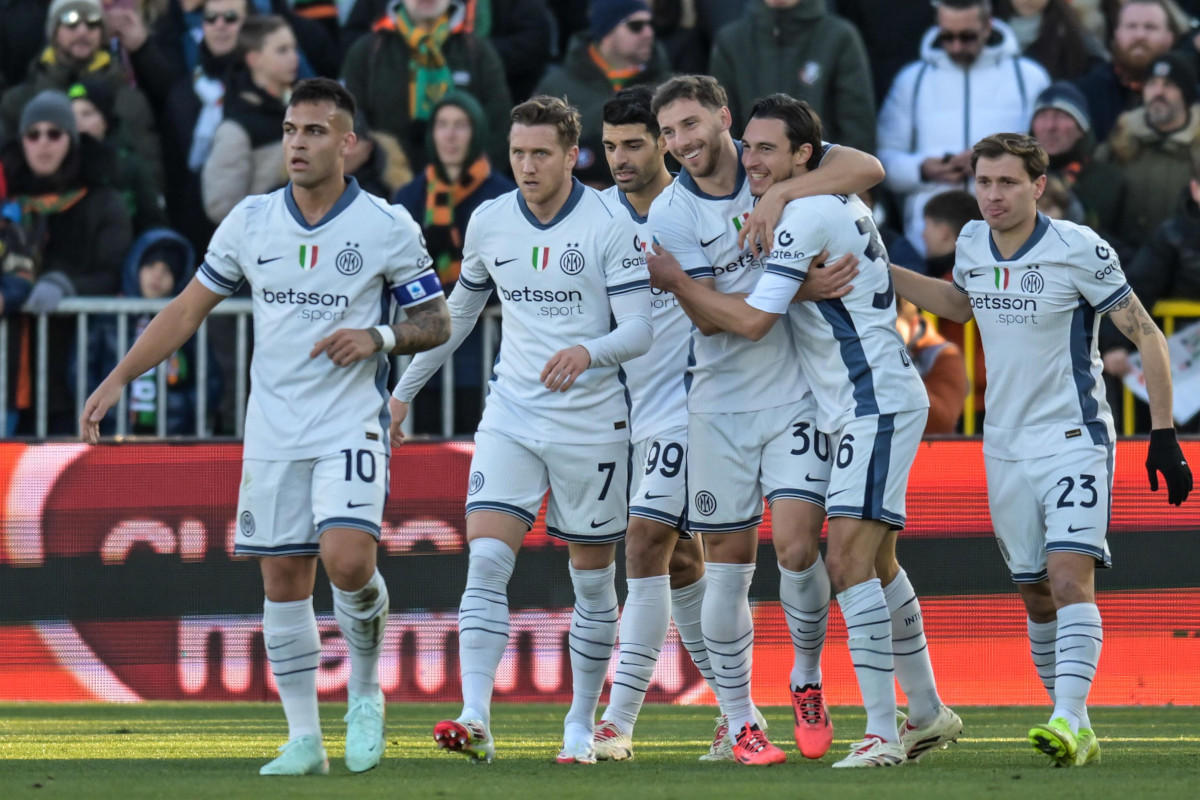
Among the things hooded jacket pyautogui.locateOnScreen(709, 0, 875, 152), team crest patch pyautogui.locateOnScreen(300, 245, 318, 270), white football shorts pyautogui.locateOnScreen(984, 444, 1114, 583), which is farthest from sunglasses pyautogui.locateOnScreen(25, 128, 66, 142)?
white football shorts pyautogui.locateOnScreen(984, 444, 1114, 583)

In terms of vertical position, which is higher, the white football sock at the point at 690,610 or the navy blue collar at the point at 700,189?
the navy blue collar at the point at 700,189

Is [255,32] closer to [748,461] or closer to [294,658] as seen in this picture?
[748,461]

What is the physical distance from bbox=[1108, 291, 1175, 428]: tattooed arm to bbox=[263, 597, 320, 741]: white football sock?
331 centimetres

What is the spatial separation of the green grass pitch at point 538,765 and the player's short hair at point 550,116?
245 cm

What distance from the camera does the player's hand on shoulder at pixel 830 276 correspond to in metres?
6.88

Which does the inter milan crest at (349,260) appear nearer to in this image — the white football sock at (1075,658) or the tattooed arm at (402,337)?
the tattooed arm at (402,337)

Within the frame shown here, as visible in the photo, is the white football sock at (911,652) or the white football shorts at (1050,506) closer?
the white football shorts at (1050,506)

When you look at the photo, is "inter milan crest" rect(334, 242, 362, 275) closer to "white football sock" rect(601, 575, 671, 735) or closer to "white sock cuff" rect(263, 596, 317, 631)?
"white sock cuff" rect(263, 596, 317, 631)

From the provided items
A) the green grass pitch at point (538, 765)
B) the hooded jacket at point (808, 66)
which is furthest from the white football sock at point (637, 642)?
the hooded jacket at point (808, 66)

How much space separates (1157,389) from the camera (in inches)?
276

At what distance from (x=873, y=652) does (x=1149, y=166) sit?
6207mm

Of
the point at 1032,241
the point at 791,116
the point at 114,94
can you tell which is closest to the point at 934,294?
the point at 1032,241

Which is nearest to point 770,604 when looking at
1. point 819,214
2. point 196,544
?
point 196,544

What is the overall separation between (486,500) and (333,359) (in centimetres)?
93
